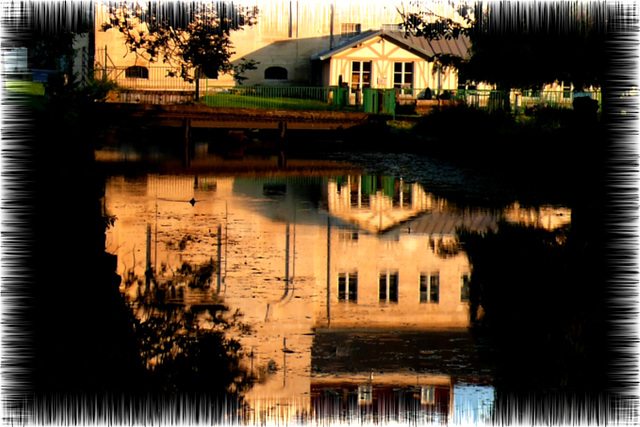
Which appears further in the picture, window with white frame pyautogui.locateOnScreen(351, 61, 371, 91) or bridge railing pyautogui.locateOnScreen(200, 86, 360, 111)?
window with white frame pyautogui.locateOnScreen(351, 61, 371, 91)

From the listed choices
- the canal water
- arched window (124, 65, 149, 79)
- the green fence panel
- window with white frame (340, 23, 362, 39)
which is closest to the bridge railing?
the green fence panel

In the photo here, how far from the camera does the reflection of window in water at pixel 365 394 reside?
727 cm

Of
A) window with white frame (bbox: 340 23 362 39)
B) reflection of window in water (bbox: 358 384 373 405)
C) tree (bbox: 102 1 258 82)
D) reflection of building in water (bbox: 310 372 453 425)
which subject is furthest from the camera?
window with white frame (bbox: 340 23 362 39)

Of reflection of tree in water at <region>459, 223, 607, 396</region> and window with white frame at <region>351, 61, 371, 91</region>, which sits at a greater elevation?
window with white frame at <region>351, 61, 371, 91</region>

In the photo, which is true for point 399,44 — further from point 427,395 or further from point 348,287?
point 427,395

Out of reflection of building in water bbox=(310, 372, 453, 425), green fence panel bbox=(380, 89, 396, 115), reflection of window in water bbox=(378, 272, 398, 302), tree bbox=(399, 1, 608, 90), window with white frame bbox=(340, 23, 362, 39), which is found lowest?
reflection of building in water bbox=(310, 372, 453, 425)

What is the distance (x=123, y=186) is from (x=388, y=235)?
7850mm

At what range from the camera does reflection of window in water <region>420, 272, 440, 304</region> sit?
10.9 meters

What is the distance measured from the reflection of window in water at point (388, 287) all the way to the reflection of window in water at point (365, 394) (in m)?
3.33

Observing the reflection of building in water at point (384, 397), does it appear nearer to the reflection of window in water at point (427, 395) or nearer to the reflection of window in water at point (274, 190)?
the reflection of window in water at point (427, 395)

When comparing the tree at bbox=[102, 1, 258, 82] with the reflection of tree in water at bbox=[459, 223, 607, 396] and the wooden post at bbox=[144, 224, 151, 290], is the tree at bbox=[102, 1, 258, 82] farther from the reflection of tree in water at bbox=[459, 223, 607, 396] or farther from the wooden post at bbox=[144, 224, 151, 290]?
the reflection of tree in water at bbox=[459, 223, 607, 396]

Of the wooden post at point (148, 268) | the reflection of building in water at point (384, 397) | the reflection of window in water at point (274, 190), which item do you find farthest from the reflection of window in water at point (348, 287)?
the reflection of window in water at point (274, 190)

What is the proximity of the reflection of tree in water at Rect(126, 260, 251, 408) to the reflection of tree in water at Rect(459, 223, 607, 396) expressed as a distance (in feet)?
6.78

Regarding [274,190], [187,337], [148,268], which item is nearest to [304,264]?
[148,268]
